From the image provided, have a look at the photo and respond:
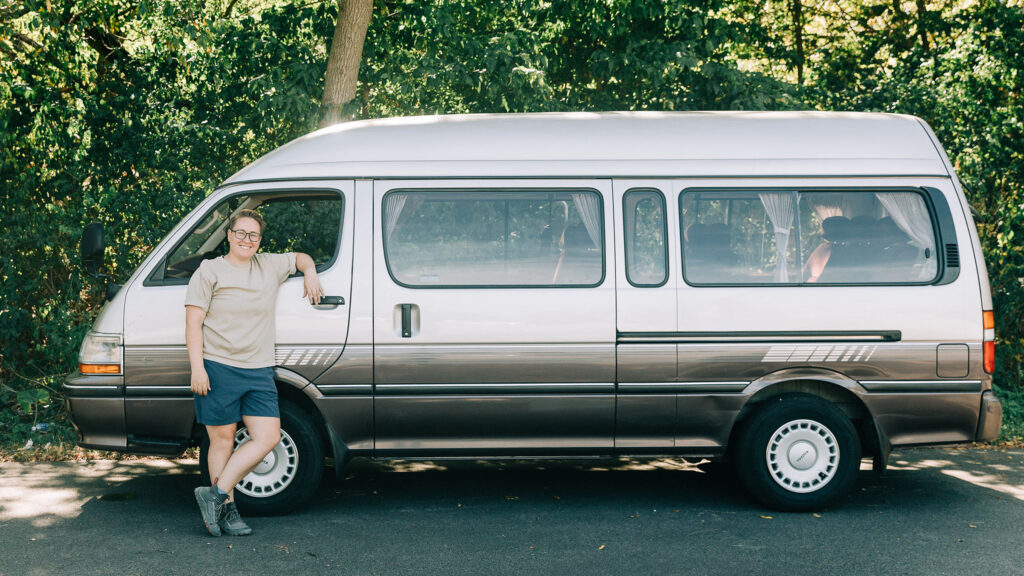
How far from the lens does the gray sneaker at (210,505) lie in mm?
5180

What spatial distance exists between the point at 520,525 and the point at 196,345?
209 centimetres

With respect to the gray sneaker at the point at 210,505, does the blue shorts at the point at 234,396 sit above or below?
above

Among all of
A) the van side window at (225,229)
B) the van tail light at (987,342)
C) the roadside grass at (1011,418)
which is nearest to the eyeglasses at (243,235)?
the van side window at (225,229)

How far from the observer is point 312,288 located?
5414 mm

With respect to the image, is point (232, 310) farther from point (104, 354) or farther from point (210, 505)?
point (210, 505)

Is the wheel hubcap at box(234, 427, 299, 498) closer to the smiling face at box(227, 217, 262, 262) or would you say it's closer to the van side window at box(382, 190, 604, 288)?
the smiling face at box(227, 217, 262, 262)

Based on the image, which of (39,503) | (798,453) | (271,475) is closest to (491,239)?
(271,475)

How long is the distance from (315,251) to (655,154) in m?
2.29

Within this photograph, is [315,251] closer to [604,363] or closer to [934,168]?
[604,363]

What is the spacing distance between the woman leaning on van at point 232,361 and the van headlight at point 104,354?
59 centimetres

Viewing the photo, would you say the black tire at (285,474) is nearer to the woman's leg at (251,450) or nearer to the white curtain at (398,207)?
the woman's leg at (251,450)

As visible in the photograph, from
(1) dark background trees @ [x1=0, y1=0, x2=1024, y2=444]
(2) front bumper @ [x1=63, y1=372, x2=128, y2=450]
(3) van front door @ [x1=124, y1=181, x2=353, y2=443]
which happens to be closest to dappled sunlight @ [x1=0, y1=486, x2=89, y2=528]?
(2) front bumper @ [x1=63, y1=372, x2=128, y2=450]

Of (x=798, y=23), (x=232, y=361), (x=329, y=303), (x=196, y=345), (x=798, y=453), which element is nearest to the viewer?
(x=196, y=345)

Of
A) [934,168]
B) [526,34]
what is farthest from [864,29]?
[934,168]
